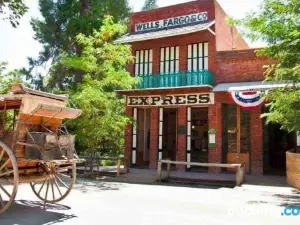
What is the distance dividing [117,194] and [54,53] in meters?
19.1

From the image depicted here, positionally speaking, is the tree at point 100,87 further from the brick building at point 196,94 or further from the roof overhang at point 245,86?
the roof overhang at point 245,86

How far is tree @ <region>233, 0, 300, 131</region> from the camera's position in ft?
33.3

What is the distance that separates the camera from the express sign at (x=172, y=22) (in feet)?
57.3

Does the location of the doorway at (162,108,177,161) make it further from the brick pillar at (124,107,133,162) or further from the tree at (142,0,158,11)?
the tree at (142,0,158,11)

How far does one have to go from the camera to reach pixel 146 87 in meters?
17.5

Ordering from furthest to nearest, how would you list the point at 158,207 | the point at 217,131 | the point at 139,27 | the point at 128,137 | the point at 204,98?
the point at 139,27 → the point at 128,137 → the point at 204,98 → the point at 217,131 → the point at 158,207

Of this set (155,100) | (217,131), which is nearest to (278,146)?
(217,131)

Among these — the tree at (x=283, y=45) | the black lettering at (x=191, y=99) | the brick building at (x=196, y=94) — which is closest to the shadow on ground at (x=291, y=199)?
the tree at (x=283, y=45)

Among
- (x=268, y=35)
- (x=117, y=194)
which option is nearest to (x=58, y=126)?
(x=117, y=194)

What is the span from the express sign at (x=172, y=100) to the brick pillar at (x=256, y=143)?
2.20 m

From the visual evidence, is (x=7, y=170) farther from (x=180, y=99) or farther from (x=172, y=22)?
(x=172, y=22)

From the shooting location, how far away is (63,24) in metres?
25.2

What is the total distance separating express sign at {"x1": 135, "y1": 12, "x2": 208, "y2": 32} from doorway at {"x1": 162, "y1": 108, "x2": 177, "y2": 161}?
469 cm

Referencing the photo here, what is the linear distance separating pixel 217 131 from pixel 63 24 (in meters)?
15.4
